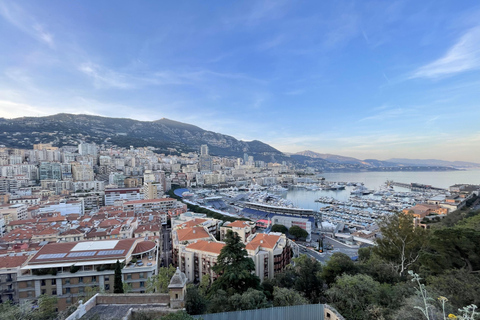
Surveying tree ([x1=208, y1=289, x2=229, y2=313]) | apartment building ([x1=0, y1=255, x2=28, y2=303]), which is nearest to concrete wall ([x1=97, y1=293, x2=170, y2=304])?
tree ([x1=208, y1=289, x2=229, y2=313])

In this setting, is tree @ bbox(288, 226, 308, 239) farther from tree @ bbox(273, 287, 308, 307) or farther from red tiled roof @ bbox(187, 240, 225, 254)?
tree @ bbox(273, 287, 308, 307)

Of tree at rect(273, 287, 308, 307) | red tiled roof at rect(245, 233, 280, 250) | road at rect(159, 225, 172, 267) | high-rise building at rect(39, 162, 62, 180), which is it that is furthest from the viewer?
high-rise building at rect(39, 162, 62, 180)

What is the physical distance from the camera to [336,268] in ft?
20.2

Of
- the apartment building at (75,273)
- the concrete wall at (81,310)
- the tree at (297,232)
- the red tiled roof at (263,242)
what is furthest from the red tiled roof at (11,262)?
the tree at (297,232)

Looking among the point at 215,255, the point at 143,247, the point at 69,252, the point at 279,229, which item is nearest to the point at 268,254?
the point at 215,255

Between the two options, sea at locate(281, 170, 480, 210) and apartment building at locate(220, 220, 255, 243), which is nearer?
apartment building at locate(220, 220, 255, 243)

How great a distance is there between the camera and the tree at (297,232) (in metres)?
16.0

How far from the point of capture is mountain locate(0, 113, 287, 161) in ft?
170

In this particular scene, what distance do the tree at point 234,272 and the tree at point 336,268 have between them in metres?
2.15

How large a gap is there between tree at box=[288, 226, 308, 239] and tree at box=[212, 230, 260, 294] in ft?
36.4

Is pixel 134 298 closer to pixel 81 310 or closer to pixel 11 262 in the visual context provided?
pixel 81 310

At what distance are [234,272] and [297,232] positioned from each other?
11.7m

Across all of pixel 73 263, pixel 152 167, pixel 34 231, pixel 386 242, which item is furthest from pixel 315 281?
pixel 152 167

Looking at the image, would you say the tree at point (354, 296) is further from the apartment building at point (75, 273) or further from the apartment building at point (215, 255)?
the apartment building at point (75, 273)
